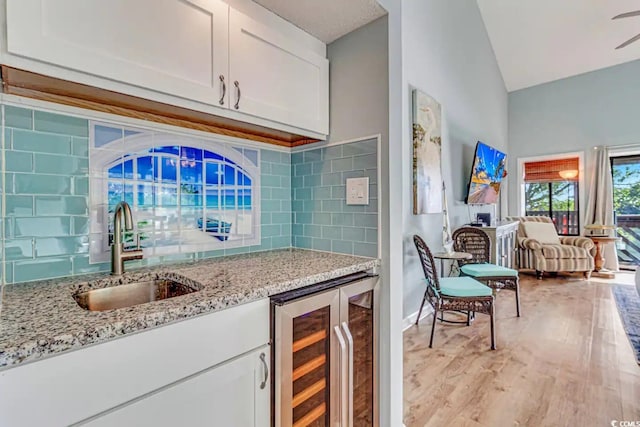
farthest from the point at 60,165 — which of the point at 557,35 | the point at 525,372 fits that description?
the point at 557,35

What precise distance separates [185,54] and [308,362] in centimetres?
119

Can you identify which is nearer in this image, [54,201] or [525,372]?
[54,201]

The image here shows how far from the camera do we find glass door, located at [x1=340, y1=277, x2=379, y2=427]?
1.26 meters

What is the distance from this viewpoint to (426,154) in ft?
10.4

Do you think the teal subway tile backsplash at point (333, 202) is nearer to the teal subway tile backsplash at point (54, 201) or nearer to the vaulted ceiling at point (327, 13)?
the teal subway tile backsplash at point (54, 201)

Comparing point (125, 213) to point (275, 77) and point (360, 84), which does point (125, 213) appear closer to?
point (275, 77)

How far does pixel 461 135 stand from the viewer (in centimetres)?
419

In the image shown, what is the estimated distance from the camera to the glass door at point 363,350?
126 cm

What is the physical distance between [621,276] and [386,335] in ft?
18.8

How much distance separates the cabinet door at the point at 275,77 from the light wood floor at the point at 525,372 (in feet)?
5.67

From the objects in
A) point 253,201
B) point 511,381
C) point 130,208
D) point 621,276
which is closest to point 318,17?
point 253,201

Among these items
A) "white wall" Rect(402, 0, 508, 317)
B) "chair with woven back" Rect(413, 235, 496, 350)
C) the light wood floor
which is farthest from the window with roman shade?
"chair with woven back" Rect(413, 235, 496, 350)

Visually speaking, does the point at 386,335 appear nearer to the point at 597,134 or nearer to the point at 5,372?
the point at 5,372

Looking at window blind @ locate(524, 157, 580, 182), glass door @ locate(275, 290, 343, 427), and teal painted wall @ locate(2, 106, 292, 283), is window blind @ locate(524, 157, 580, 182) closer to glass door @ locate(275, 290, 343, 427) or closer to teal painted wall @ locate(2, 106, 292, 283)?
glass door @ locate(275, 290, 343, 427)
